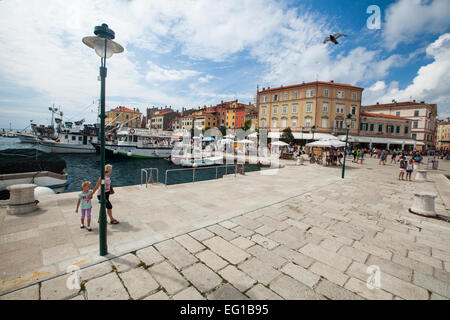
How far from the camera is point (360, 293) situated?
9.71ft

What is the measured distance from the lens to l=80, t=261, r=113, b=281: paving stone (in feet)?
10.3

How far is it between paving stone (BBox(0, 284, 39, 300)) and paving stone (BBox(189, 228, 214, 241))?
2668mm

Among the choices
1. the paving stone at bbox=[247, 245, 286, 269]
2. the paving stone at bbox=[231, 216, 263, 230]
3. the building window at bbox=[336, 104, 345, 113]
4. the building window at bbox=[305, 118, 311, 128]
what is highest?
the building window at bbox=[336, 104, 345, 113]

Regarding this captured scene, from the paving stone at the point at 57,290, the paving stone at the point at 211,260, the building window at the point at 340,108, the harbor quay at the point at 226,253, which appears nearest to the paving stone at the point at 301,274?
the harbor quay at the point at 226,253

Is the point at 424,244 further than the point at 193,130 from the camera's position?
No

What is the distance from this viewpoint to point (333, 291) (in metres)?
2.99

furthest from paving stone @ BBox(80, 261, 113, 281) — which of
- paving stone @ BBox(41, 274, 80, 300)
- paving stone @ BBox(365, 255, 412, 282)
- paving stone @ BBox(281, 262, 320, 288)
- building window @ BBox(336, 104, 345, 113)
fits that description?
building window @ BBox(336, 104, 345, 113)

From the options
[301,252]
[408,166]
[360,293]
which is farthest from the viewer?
[408,166]

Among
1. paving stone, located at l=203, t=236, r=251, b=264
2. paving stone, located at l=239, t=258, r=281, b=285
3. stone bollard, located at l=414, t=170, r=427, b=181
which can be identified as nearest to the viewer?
paving stone, located at l=239, t=258, r=281, b=285

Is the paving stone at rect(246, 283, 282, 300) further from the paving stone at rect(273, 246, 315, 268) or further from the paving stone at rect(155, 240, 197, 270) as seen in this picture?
the paving stone at rect(155, 240, 197, 270)

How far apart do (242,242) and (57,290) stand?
326 centimetres
